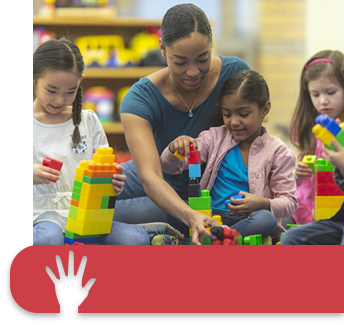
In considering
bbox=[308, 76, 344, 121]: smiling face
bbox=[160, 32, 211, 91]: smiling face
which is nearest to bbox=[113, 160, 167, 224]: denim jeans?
bbox=[160, 32, 211, 91]: smiling face

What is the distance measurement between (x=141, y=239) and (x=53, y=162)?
27 centimetres

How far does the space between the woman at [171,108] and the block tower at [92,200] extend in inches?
5.5

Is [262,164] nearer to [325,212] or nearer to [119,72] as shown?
[325,212]

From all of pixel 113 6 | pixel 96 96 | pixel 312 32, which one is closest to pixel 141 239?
pixel 312 32

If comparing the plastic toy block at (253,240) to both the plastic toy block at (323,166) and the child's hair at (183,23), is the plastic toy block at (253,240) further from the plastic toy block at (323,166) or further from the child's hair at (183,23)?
the child's hair at (183,23)

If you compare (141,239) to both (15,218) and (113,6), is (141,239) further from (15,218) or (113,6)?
(113,6)

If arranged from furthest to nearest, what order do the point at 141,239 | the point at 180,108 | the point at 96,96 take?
the point at 96,96
the point at 180,108
the point at 141,239

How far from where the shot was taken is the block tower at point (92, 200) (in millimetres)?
888

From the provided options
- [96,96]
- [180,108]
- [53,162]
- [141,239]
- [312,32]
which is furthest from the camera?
[96,96]

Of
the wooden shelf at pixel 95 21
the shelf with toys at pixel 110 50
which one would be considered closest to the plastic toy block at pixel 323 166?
the shelf with toys at pixel 110 50

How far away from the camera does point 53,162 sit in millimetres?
900

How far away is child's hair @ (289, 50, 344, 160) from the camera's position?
1144mm

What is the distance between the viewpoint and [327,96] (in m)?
1.12

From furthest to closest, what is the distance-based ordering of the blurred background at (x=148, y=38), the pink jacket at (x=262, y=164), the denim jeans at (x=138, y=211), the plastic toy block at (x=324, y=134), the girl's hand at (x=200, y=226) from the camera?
the blurred background at (x=148, y=38) → the denim jeans at (x=138, y=211) → the pink jacket at (x=262, y=164) → the girl's hand at (x=200, y=226) → the plastic toy block at (x=324, y=134)
